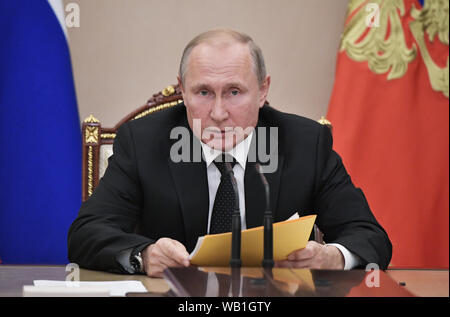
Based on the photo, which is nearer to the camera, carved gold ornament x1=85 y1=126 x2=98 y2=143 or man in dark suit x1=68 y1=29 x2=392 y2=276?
man in dark suit x1=68 y1=29 x2=392 y2=276

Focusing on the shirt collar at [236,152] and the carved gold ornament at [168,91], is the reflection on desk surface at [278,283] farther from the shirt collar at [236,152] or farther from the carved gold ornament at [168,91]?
the carved gold ornament at [168,91]

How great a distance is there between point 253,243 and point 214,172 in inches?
27.2

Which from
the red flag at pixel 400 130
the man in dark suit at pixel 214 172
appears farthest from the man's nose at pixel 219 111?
the red flag at pixel 400 130

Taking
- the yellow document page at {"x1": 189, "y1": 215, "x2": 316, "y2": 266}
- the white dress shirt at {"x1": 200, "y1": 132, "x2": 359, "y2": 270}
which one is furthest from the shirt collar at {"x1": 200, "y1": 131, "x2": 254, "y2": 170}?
the yellow document page at {"x1": 189, "y1": 215, "x2": 316, "y2": 266}

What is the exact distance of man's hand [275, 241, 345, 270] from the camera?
1677 millimetres

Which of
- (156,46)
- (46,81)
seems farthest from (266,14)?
(46,81)

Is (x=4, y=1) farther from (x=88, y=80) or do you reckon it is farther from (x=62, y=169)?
(x=62, y=169)

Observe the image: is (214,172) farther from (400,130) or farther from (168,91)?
(400,130)

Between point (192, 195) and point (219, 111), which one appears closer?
point (219, 111)

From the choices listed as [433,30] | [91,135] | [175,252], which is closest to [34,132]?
[91,135]

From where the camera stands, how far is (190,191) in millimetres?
2156

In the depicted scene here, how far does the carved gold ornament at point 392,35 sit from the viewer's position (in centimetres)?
335

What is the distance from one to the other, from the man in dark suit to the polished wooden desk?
116 millimetres

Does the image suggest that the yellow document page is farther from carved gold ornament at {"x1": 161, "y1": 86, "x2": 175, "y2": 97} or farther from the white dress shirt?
carved gold ornament at {"x1": 161, "y1": 86, "x2": 175, "y2": 97}
